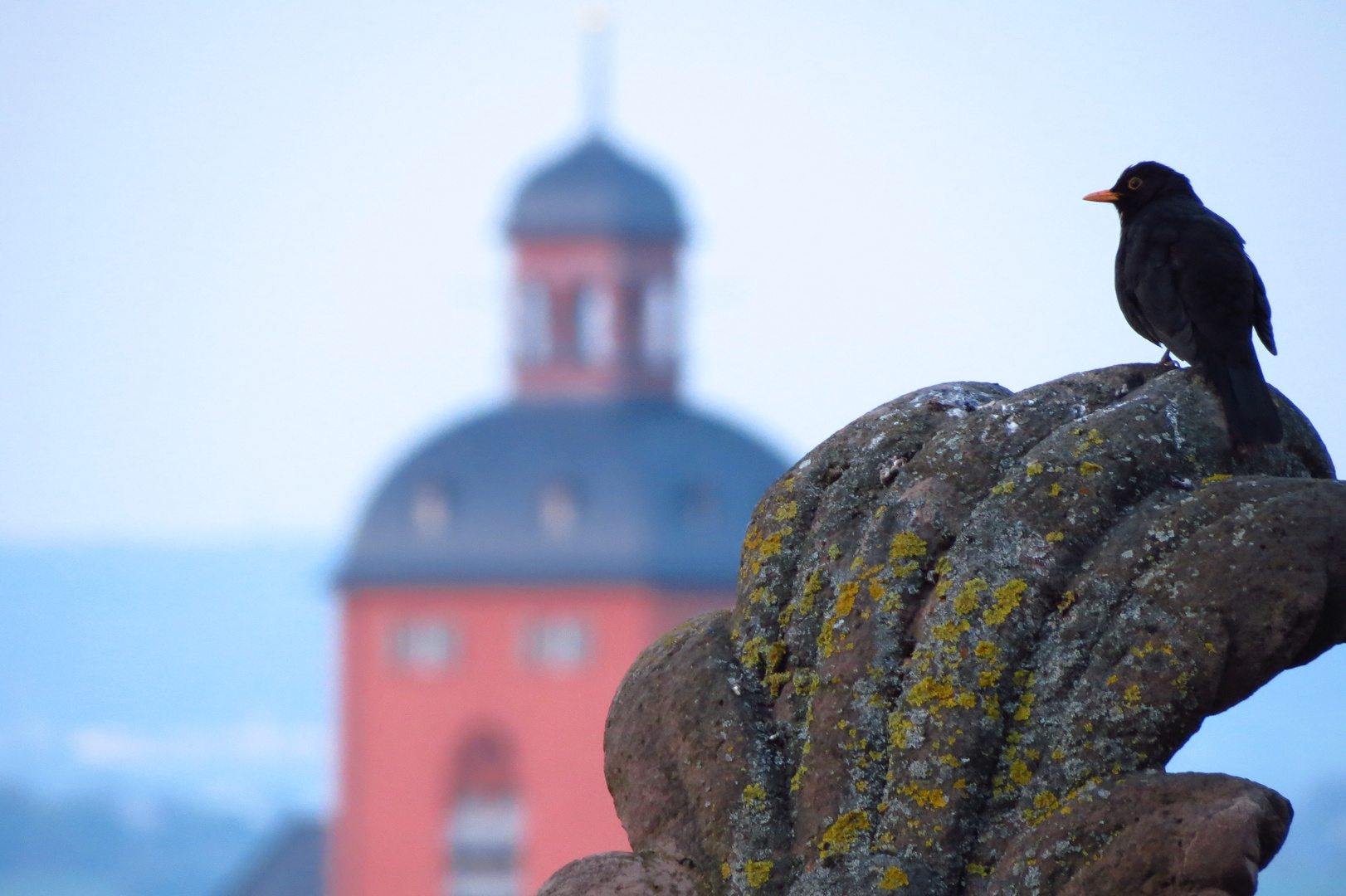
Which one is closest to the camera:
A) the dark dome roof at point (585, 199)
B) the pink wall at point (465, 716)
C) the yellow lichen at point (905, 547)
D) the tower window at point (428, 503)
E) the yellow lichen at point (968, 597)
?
the yellow lichen at point (968, 597)

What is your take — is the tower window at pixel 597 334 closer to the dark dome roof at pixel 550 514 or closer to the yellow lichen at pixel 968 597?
the dark dome roof at pixel 550 514

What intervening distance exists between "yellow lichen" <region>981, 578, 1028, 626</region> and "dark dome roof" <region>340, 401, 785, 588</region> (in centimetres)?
6667

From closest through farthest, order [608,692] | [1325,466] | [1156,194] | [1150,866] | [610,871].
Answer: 1. [1150,866]
2. [610,871]
3. [1325,466]
4. [1156,194]
5. [608,692]

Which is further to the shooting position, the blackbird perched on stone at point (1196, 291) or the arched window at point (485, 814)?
the arched window at point (485, 814)

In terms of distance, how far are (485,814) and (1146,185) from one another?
70.4 meters

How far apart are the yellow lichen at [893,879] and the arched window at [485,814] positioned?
229 feet

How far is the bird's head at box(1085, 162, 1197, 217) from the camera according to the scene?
4.85 meters

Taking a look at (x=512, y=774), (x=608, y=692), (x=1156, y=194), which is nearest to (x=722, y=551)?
(x=608, y=692)

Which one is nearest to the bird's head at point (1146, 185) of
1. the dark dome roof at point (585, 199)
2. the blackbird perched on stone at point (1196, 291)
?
the blackbird perched on stone at point (1196, 291)

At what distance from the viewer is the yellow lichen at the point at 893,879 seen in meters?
3.68

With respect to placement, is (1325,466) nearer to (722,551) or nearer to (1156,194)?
(1156,194)

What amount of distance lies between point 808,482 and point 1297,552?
1111 mm

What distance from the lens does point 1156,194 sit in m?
4.86

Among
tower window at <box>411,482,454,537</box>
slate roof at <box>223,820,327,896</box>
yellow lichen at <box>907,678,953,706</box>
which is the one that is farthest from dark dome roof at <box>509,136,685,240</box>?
yellow lichen at <box>907,678,953,706</box>
